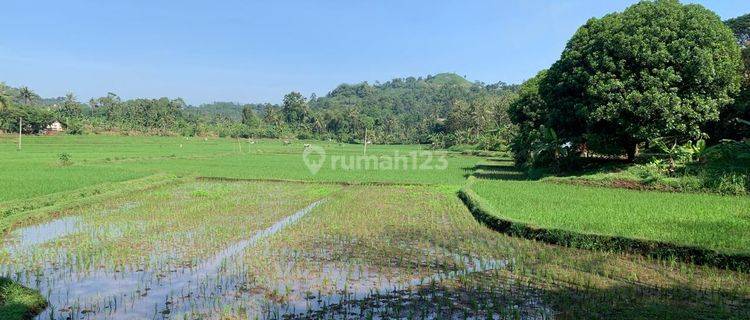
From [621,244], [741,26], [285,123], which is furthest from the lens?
[285,123]

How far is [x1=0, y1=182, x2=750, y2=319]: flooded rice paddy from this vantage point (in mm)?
5867

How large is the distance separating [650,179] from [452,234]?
9636 millimetres

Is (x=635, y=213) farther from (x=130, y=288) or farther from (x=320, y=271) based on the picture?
(x=130, y=288)

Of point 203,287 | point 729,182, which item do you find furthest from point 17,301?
point 729,182

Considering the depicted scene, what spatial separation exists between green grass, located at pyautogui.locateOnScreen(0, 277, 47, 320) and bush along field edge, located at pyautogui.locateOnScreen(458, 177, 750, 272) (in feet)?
26.7

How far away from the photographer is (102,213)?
42.6 ft

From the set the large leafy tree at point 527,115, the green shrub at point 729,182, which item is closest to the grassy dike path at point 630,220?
the green shrub at point 729,182

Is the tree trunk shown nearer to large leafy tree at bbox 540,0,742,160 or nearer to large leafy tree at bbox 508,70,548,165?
large leafy tree at bbox 540,0,742,160

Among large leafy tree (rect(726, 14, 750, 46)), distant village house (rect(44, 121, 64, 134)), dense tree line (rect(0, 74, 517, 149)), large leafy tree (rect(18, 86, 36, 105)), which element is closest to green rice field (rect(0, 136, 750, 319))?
large leafy tree (rect(726, 14, 750, 46))

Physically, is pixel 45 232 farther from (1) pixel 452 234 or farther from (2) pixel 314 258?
(1) pixel 452 234

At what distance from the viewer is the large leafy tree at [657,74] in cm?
1684

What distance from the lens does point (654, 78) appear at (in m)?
16.9

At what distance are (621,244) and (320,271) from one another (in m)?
5.27

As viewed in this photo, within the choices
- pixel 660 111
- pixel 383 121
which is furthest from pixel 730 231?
pixel 383 121
